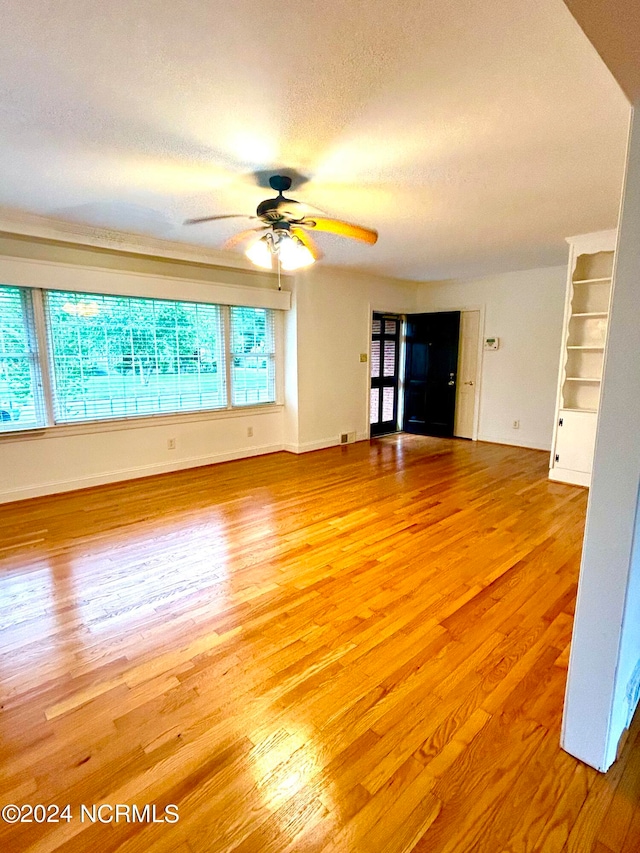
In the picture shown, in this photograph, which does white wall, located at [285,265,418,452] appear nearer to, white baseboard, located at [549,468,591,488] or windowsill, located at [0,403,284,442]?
windowsill, located at [0,403,284,442]

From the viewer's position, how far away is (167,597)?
2.38 metres

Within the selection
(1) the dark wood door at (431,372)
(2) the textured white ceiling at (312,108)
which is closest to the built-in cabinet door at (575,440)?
(2) the textured white ceiling at (312,108)

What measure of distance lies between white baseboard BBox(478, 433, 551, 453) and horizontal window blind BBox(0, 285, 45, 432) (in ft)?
18.6

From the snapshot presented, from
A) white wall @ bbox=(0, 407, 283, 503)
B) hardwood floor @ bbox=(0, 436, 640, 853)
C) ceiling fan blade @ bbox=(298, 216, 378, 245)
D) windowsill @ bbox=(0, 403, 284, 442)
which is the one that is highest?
ceiling fan blade @ bbox=(298, 216, 378, 245)

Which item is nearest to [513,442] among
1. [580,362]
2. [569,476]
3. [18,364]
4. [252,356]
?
[569,476]

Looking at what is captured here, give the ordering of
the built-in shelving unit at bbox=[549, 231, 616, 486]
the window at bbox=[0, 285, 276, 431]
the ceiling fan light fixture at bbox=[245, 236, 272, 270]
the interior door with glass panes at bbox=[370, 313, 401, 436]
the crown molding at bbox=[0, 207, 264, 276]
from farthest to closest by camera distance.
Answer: the interior door with glass panes at bbox=[370, 313, 401, 436], the built-in shelving unit at bbox=[549, 231, 616, 486], the window at bbox=[0, 285, 276, 431], the crown molding at bbox=[0, 207, 264, 276], the ceiling fan light fixture at bbox=[245, 236, 272, 270]

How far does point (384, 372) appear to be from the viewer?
6.89 m

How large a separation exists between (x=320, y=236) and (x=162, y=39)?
2.56m

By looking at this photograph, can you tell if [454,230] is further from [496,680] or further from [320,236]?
[496,680]

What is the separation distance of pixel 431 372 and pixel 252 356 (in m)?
2.97

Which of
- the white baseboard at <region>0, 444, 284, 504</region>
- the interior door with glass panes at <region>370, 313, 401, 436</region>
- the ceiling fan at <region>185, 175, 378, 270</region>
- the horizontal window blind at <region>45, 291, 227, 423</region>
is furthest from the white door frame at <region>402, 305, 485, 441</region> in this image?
the ceiling fan at <region>185, 175, 378, 270</region>

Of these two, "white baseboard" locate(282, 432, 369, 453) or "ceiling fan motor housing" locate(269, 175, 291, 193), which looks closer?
"ceiling fan motor housing" locate(269, 175, 291, 193)

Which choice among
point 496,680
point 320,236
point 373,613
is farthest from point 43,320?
point 496,680

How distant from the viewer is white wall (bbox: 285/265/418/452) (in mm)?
5570
